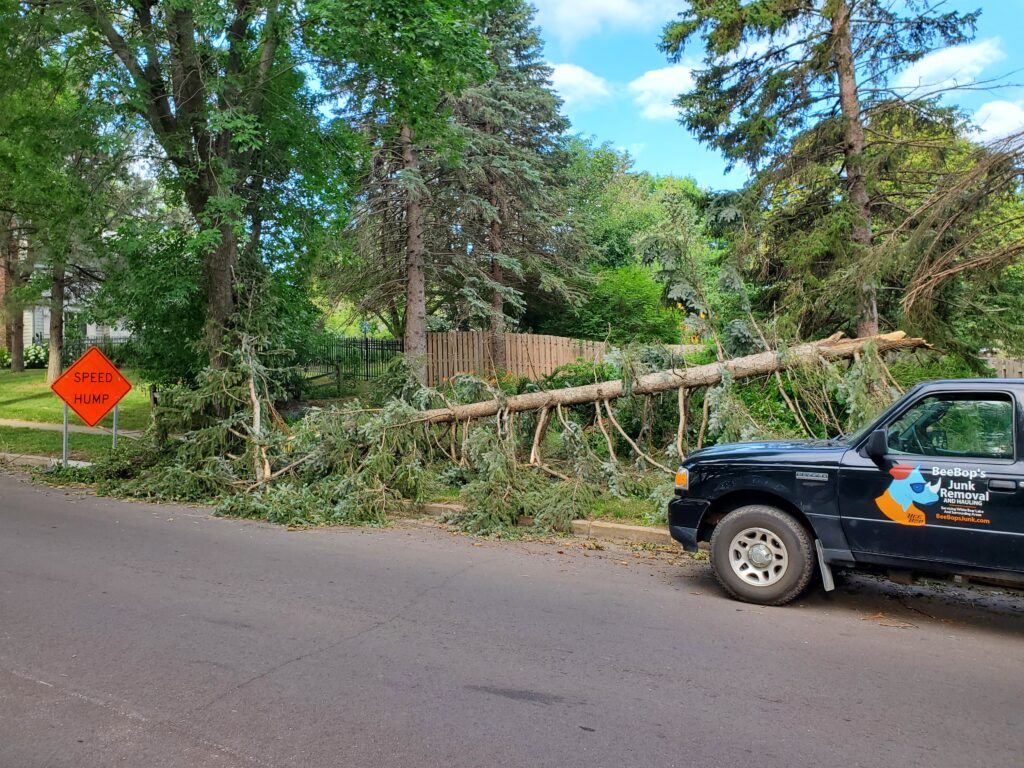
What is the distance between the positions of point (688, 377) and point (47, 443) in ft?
45.8

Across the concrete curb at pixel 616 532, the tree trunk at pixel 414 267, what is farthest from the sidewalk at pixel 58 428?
the concrete curb at pixel 616 532

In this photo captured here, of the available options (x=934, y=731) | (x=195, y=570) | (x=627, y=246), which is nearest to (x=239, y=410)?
(x=195, y=570)

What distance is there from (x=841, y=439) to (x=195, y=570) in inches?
231

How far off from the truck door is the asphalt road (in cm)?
67

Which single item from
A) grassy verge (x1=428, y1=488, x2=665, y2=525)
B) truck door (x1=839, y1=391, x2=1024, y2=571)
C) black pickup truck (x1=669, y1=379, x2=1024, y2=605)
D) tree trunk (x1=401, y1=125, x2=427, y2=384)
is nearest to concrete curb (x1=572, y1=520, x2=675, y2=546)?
grassy verge (x1=428, y1=488, x2=665, y2=525)

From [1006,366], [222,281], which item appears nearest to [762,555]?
[222,281]

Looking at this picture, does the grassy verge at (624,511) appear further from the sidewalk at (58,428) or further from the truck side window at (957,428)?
the sidewalk at (58,428)

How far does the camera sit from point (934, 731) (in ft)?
12.3

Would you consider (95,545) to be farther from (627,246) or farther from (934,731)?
(627,246)

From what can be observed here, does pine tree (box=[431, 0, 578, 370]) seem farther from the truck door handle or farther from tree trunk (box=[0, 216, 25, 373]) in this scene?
the truck door handle

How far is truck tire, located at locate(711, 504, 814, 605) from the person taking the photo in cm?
562

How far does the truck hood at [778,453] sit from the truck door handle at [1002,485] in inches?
37.8

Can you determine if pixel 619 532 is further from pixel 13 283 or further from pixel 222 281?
pixel 13 283

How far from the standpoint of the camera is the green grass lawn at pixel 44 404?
18.9 metres
